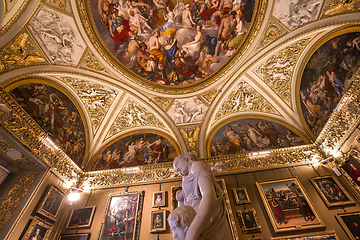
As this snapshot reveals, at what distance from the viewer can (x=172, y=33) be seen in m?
8.67

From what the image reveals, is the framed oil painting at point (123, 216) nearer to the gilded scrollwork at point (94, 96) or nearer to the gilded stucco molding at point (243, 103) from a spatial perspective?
the gilded scrollwork at point (94, 96)

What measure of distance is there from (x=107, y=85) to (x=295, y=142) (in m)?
10.0

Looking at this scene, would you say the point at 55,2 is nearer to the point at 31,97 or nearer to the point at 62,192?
the point at 31,97

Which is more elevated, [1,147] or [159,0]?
[159,0]

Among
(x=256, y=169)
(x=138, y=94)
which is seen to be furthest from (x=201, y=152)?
(x=138, y=94)

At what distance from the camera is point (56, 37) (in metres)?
7.41

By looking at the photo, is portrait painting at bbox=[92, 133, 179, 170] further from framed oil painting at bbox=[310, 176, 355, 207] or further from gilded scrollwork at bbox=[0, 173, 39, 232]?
framed oil painting at bbox=[310, 176, 355, 207]

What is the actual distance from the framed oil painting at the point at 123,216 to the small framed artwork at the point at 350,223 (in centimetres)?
741

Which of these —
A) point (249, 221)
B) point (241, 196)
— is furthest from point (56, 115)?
point (249, 221)

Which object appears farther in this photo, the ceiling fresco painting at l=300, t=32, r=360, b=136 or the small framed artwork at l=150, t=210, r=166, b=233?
the small framed artwork at l=150, t=210, r=166, b=233

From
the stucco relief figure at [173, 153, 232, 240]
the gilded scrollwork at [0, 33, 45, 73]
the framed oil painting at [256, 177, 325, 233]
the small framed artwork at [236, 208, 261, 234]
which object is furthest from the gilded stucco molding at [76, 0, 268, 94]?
the stucco relief figure at [173, 153, 232, 240]

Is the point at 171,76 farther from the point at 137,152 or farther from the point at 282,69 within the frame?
the point at 282,69

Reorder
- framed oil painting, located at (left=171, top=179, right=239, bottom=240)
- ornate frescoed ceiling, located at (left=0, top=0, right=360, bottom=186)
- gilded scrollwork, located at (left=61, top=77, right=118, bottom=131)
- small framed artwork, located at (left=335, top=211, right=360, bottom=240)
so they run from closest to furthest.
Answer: small framed artwork, located at (left=335, top=211, right=360, bottom=240) < framed oil painting, located at (left=171, top=179, right=239, bottom=240) < ornate frescoed ceiling, located at (left=0, top=0, right=360, bottom=186) < gilded scrollwork, located at (left=61, top=77, right=118, bottom=131)

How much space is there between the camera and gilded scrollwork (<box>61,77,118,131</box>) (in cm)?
909
